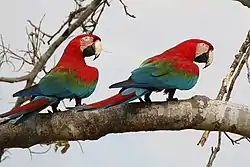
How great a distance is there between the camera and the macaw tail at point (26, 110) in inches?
24.4

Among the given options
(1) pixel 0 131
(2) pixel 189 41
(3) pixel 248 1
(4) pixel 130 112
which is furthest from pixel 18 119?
(3) pixel 248 1

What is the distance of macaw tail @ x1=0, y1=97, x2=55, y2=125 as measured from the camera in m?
0.62

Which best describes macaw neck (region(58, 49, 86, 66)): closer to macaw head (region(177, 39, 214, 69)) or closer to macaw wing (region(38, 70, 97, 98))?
macaw wing (region(38, 70, 97, 98))

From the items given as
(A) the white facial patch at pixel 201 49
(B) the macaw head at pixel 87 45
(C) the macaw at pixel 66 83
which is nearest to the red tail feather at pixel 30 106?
(C) the macaw at pixel 66 83

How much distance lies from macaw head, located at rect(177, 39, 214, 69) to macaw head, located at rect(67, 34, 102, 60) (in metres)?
0.11

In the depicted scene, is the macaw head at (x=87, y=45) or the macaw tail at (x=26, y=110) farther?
the macaw head at (x=87, y=45)

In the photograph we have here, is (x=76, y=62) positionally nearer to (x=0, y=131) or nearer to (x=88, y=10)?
(x=0, y=131)

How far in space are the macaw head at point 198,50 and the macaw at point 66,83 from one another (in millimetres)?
116

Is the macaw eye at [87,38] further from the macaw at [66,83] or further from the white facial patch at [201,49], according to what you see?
the white facial patch at [201,49]

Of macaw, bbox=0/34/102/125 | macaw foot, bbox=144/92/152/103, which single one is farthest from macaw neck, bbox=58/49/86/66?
macaw foot, bbox=144/92/152/103

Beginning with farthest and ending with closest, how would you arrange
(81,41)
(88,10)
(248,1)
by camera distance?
(88,10)
(248,1)
(81,41)

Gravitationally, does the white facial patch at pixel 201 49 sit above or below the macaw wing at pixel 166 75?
above

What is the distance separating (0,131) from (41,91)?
0.07 m

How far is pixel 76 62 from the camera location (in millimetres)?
713
